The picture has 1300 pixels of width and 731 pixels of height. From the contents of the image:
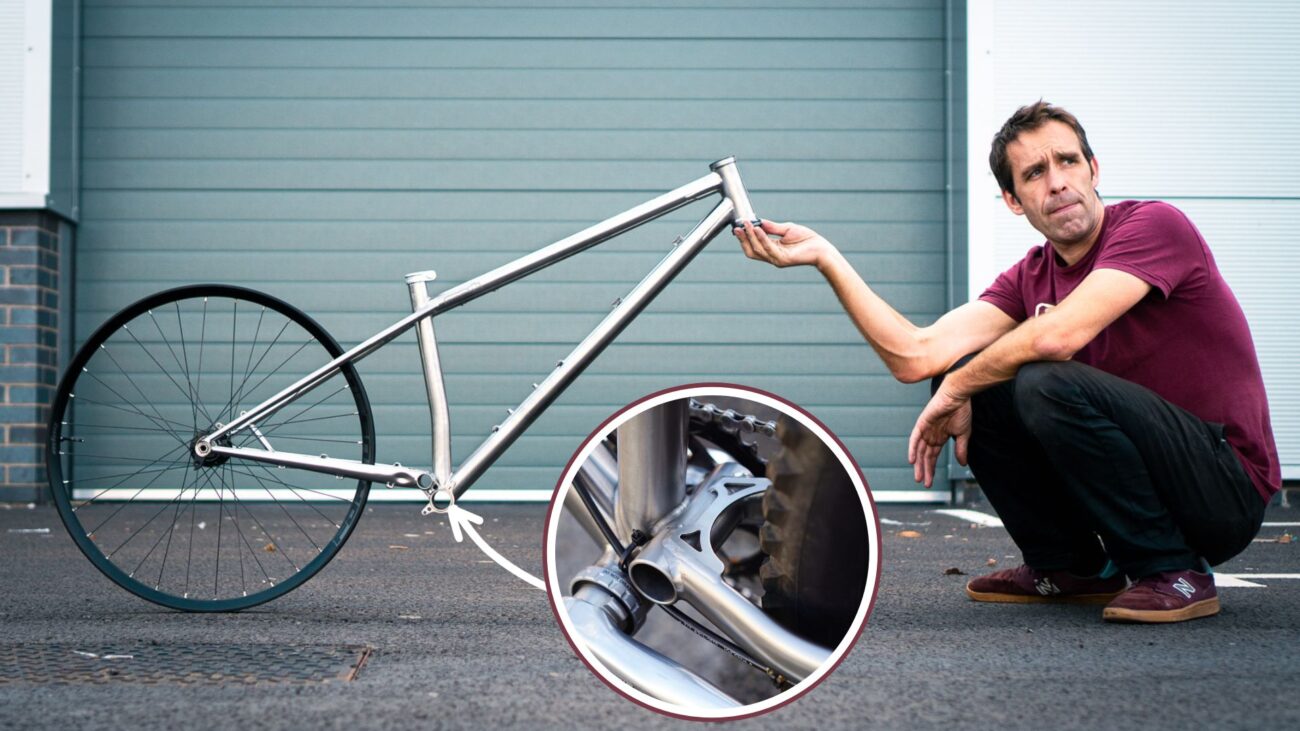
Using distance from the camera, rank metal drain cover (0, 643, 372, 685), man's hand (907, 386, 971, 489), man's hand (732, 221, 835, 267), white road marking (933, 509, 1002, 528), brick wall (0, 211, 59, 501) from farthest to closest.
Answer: brick wall (0, 211, 59, 501), white road marking (933, 509, 1002, 528), man's hand (907, 386, 971, 489), man's hand (732, 221, 835, 267), metal drain cover (0, 643, 372, 685)

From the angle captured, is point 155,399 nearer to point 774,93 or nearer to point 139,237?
point 139,237

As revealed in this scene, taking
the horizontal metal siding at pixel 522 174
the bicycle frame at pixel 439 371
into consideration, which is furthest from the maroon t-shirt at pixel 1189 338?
the horizontal metal siding at pixel 522 174

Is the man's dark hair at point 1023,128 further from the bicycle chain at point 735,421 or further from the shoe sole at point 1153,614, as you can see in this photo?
the bicycle chain at point 735,421

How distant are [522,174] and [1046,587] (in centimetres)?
448

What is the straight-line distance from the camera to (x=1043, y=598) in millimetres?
2805

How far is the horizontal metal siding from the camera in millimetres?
6547

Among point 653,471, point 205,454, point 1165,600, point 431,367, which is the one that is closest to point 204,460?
point 205,454

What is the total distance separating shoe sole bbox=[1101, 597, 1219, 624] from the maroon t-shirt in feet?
0.97

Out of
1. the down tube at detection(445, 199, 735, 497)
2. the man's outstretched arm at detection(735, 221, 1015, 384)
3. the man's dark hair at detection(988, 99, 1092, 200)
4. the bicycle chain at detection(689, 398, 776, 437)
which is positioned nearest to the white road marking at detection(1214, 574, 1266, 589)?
the man's outstretched arm at detection(735, 221, 1015, 384)

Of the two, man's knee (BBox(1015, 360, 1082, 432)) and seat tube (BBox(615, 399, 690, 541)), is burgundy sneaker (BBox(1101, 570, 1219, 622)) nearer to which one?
man's knee (BBox(1015, 360, 1082, 432))

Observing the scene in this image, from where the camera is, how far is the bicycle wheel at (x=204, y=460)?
263cm

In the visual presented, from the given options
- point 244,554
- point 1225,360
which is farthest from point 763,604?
point 244,554

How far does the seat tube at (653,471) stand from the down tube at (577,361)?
1052mm

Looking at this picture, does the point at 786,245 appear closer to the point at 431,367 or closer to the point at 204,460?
the point at 431,367
